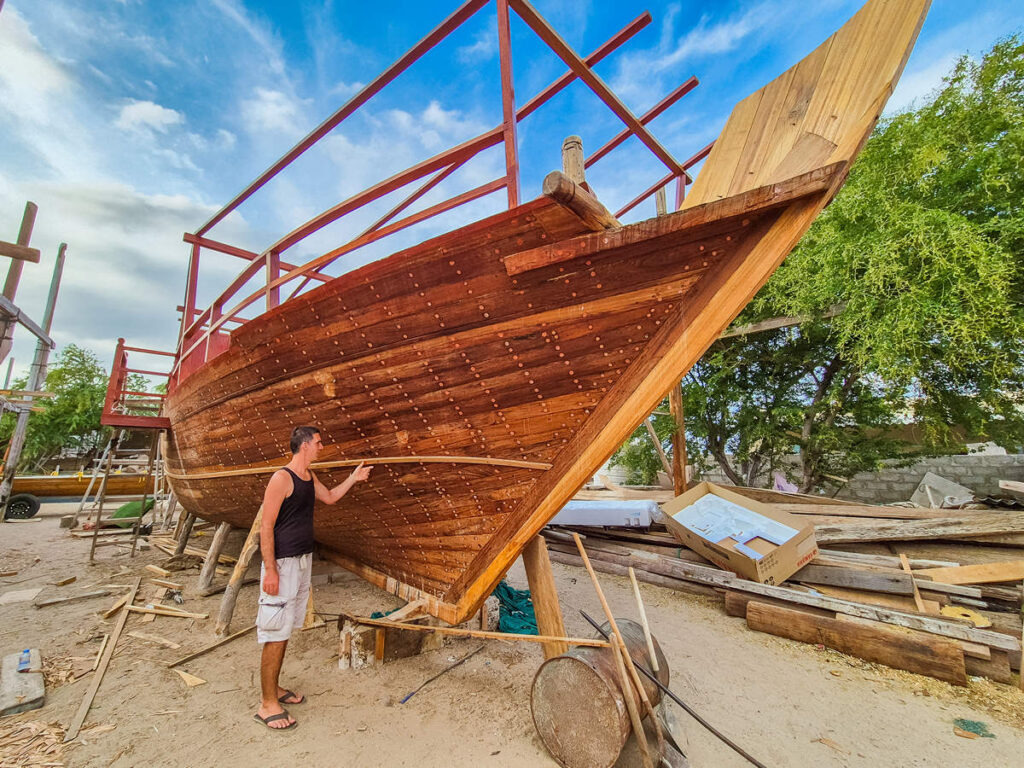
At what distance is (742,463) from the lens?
375 inches

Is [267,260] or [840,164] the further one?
[267,260]

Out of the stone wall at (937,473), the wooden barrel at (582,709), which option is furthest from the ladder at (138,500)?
the stone wall at (937,473)

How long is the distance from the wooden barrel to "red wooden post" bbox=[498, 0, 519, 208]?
7.45ft

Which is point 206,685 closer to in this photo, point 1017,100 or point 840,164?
point 840,164

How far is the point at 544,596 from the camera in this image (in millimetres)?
2717

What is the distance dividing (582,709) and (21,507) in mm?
15854

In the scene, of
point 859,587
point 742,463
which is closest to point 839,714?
point 859,587

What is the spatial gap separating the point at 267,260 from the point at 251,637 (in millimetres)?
3117

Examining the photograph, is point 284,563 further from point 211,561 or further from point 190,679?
point 211,561

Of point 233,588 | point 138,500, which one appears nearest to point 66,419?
point 138,500

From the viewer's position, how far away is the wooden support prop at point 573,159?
191cm

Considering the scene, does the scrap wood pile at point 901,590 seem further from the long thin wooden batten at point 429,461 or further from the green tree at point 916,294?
the long thin wooden batten at point 429,461

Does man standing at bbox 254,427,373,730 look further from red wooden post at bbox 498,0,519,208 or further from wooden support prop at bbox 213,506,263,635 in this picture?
red wooden post at bbox 498,0,519,208

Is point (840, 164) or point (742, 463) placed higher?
point (840, 164)
